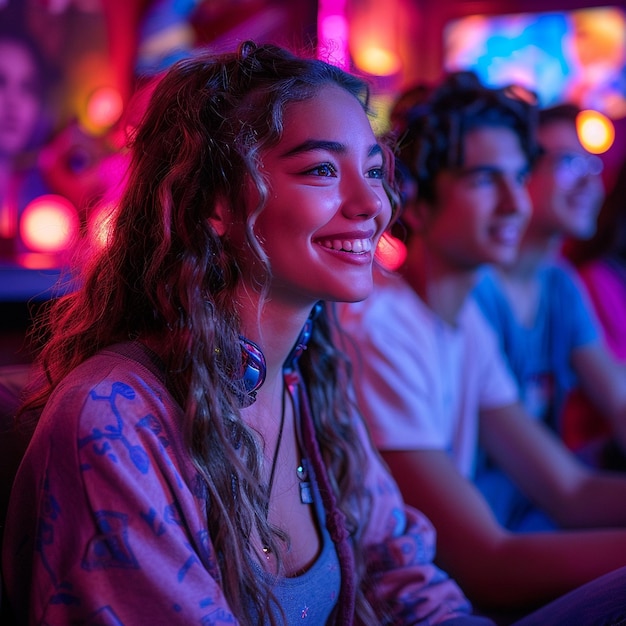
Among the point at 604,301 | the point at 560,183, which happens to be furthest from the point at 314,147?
the point at 604,301

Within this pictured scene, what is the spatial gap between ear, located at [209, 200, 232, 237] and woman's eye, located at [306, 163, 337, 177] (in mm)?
112

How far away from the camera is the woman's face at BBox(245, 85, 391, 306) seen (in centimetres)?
95

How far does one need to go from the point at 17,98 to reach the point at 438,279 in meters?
2.09

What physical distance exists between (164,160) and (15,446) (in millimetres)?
387

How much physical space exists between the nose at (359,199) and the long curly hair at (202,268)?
11 cm

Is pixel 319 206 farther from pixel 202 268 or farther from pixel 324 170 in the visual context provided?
pixel 202 268

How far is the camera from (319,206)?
0.95 meters

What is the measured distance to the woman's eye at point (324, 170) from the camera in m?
0.96

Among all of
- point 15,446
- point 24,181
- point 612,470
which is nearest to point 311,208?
point 15,446

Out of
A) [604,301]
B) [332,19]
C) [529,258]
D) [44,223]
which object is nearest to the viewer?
[529,258]

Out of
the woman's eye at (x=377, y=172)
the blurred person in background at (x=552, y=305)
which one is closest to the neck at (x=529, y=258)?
the blurred person in background at (x=552, y=305)

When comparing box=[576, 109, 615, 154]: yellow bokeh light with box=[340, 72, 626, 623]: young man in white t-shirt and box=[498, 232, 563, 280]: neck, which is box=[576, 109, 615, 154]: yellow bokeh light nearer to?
box=[498, 232, 563, 280]: neck

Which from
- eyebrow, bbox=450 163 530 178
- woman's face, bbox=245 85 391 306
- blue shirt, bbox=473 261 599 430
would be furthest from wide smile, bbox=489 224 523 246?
woman's face, bbox=245 85 391 306

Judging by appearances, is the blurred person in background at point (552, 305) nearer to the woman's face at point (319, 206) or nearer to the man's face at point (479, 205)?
the man's face at point (479, 205)
